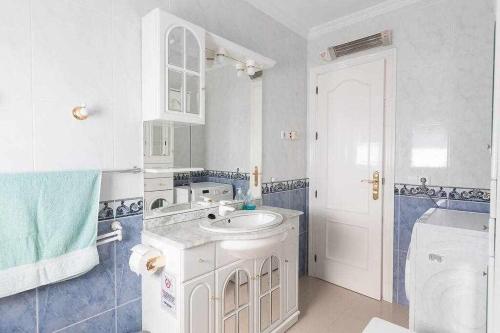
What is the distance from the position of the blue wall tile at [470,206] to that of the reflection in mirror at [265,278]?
4.88 ft

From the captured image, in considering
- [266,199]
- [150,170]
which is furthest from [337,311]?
[150,170]

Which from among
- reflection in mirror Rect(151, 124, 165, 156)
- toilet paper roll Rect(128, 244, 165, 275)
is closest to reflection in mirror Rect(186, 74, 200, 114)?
reflection in mirror Rect(151, 124, 165, 156)

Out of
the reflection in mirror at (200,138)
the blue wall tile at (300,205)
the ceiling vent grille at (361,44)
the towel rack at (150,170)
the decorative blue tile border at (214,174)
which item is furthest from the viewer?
the blue wall tile at (300,205)

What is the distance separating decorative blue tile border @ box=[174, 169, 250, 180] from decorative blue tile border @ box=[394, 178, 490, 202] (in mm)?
1320

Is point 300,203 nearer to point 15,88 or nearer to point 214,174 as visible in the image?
point 214,174

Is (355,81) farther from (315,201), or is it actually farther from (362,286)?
(362,286)

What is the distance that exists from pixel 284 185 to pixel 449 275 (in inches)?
54.9

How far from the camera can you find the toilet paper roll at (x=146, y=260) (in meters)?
1.44

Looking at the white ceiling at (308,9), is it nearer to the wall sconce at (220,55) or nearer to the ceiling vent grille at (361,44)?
the ceiling vent grille at (361,44)

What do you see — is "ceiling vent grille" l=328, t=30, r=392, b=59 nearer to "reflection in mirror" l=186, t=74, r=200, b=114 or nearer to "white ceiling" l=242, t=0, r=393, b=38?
"white ceiling" l=242, t=0, r=393, b=38

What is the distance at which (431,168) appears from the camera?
7.32 feet

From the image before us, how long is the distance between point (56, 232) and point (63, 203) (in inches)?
5.3

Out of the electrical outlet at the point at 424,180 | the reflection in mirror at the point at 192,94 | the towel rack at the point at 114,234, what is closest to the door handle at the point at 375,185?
the electrical outlet at the point at 424,180

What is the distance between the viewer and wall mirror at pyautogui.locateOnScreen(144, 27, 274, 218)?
165cm
